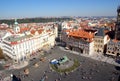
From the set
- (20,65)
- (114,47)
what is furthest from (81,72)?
(20,65)

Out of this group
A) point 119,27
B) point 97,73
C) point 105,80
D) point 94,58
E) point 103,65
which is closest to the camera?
point 105,80

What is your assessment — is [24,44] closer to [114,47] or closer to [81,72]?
[81,72]

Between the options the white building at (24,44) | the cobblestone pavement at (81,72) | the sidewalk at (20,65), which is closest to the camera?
the cobblestone pavement at (81,72)

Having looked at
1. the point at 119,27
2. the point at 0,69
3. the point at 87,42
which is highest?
the point at 119,27

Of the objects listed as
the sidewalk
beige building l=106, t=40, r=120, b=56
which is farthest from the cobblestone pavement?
beige building l=106, t=40, r=120, b=56

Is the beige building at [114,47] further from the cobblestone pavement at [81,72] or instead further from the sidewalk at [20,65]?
the sidewalk at [20,65]

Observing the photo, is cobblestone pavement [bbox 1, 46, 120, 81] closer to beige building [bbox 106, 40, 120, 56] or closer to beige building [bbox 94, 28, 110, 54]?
beige building [bbox 106, 40, 120, 56]

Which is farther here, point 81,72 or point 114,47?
point 114,47

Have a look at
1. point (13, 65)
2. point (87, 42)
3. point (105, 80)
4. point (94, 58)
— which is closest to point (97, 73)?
point (105, 80)

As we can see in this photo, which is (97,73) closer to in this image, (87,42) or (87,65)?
(87,65)

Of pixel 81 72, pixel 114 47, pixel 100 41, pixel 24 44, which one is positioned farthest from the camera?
pixel 100 41

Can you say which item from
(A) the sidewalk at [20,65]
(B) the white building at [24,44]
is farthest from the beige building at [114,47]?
(A) the sidewalk at [20,65]
